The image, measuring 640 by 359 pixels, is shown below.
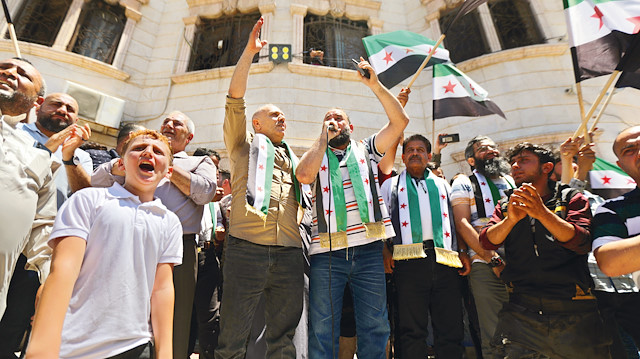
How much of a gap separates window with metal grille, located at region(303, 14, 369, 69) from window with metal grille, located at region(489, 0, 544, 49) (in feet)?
10.5

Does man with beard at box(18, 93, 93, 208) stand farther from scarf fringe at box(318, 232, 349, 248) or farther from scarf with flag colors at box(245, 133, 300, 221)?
scarf fringe at box(318, 232, 349, 248)

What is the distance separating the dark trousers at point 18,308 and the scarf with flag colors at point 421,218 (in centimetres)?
257

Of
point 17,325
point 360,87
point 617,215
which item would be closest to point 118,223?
point 17,325

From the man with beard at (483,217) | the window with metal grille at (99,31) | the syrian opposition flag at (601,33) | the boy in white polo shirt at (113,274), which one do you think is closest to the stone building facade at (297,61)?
the window with metal grille at (99,31)

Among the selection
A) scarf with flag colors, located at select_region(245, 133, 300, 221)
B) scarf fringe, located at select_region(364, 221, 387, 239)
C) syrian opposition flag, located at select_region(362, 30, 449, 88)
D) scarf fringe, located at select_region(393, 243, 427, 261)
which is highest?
syrian opposition flag, located at select_region(362, 30, 449, 88)

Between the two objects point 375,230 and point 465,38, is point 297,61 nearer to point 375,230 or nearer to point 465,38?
point 465,38

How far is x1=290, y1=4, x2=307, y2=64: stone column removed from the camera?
7.79 m

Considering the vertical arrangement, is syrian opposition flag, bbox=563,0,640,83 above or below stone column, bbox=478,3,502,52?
below

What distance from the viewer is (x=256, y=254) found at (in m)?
2.25

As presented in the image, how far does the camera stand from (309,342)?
2271 mm

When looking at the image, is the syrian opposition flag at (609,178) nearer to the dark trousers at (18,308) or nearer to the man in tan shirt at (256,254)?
the man in tan shirt at (256,254)

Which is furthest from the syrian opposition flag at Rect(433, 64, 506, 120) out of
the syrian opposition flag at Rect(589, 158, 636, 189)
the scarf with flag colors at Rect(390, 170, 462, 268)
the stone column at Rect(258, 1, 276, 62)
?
the stone column at Rect(258, 1, 276, 62)

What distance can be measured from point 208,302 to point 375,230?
1.90m

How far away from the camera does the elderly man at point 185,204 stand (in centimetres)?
241
